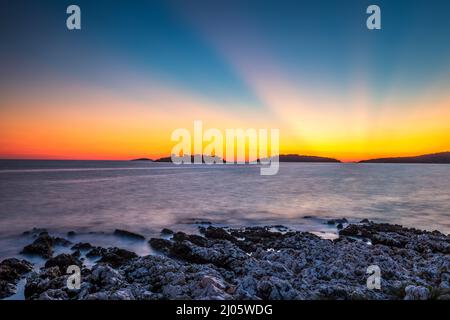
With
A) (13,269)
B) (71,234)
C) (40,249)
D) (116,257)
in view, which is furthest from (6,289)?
(71,234)

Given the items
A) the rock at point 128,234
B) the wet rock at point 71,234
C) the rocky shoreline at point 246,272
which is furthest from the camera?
the wet rock at point 71,234

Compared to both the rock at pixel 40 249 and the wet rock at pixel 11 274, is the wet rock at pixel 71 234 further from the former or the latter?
the wet rock at pixel 11 274

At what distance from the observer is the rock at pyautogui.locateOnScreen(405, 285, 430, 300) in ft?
25.0

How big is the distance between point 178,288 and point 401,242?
11465mm

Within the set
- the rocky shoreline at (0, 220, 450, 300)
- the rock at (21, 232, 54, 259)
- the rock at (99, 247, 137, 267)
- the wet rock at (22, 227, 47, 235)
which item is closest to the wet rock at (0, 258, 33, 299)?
the rocky shoreline at (0, 220, 450, 300)

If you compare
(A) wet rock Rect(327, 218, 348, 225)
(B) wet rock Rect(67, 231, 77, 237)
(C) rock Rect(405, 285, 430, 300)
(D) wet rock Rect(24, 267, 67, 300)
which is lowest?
(A) wet rock Rect(327, 218, 348, 225)

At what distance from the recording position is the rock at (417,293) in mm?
7609

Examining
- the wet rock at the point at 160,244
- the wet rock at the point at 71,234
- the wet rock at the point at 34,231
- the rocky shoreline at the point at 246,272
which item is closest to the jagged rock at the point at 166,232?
the wet rock at the point at 160,244

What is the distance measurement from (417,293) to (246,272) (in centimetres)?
457

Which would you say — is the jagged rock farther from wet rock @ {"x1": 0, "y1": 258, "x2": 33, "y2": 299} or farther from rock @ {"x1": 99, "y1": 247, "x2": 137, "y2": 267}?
wet rock @ {"x1": 0, "y1": 258, "x2": 33, "y2": 299}

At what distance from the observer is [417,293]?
7684mm

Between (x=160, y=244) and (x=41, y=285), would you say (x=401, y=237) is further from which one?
(x=41, y=285)
